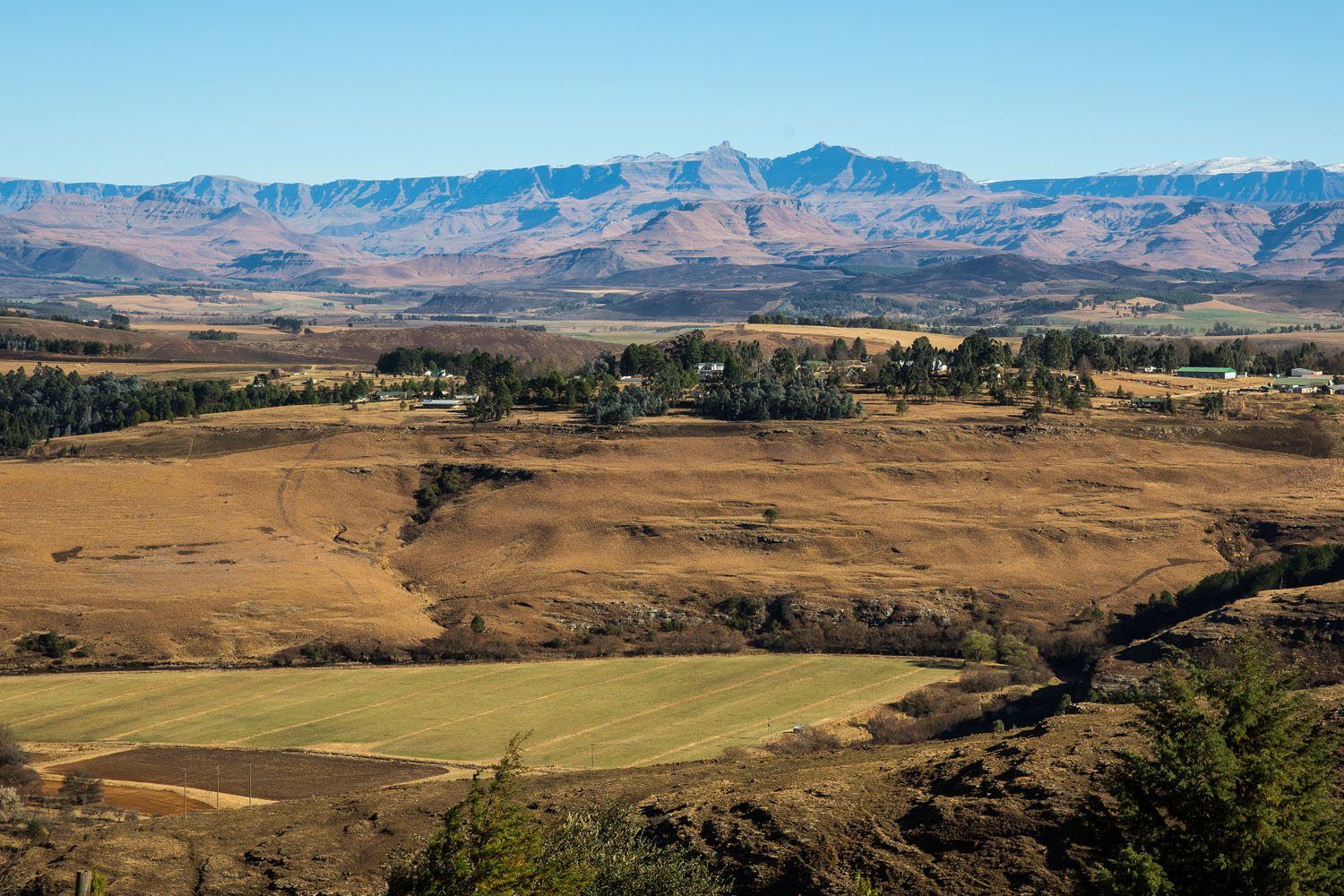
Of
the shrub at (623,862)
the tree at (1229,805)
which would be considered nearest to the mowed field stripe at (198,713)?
the shrub at (623,862)

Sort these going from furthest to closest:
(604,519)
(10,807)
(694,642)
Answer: (604,519)
(694,642)
(10,807)

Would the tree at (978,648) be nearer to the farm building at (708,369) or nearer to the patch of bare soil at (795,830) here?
the patch of bare soil at (795,830)

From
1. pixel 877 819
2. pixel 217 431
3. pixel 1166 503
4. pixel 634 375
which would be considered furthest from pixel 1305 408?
pixel 877 819

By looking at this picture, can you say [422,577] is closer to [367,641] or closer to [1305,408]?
[367,641]

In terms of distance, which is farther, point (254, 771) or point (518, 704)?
point (518, 704)

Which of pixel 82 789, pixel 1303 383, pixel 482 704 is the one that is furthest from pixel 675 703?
pixel 1303 383

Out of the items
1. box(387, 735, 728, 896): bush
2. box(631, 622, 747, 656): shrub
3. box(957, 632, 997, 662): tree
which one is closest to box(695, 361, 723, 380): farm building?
box(631, 622, 747, 656): shrub

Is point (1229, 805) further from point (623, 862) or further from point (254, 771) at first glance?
point (254, 771)
